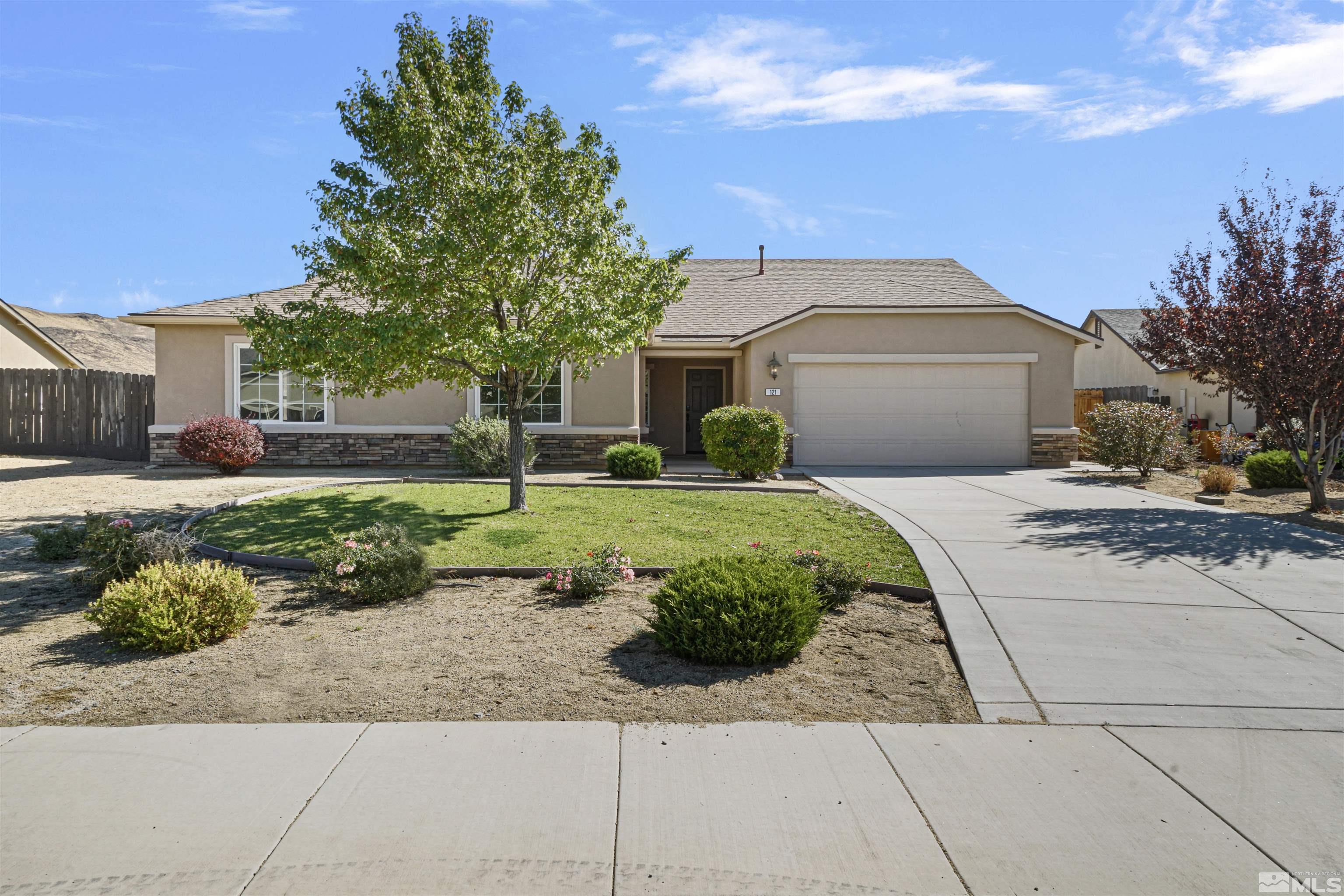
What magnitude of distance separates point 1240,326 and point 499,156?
9858 millimetres

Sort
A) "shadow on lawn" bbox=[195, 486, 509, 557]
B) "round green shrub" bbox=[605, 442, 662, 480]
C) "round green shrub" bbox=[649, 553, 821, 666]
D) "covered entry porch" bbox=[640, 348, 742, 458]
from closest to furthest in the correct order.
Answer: "round green shrub" bbox=[649, 553, 821, 666] → "shadow on lawn" bbox=[195, 486, 509, 557] → "round green shrub" bbox=[605, 442, 662, 480] → "covered entry porch" bbox=[640, 348, 742, 458]

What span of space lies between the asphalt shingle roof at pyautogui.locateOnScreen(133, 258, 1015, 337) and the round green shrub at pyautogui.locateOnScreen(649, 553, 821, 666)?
10.9 metres

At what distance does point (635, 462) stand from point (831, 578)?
6.86 m

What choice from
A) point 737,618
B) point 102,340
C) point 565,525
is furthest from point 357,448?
point 102,340

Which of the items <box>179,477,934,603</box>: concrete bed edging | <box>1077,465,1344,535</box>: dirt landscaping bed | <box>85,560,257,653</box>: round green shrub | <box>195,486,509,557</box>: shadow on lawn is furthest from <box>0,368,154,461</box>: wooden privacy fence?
<box>1077,465,1344,535</box>: dirt landscaping bed

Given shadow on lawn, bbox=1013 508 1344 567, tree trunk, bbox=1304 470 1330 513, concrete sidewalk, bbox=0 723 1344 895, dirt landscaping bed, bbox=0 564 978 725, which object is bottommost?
concrete sidewalk, bbox=0 723 1344 895

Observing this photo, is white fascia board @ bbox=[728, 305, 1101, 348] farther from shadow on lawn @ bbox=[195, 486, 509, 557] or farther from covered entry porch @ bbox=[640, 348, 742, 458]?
shadow on lawn @ bbox=[195, 486, 509, 557]

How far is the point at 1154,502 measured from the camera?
11336 mm

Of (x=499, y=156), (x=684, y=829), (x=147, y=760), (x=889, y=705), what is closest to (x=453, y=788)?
(x=684, y=829)

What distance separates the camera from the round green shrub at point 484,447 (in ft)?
43.5

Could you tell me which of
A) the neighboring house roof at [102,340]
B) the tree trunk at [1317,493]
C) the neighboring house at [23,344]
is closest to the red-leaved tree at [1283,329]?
the tree trunk at [1317,493]

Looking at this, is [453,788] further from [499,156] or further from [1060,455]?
[1060,455]

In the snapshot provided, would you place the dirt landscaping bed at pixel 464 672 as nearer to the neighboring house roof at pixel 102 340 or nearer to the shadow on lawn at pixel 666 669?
the shadow on lawn at pixel 666 669

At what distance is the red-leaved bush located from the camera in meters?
13.9
